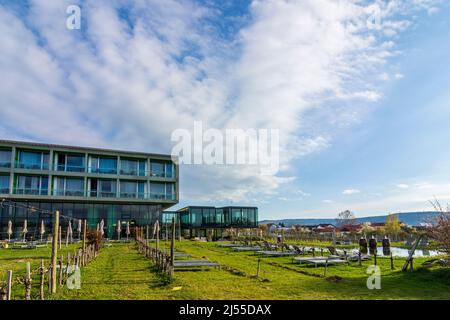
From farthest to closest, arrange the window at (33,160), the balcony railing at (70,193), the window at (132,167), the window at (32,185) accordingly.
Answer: the window at (132,167) < the balcony railing at (70,193) < the window at (33,160) < the window at (32,185)

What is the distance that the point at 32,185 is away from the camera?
41.4 metres

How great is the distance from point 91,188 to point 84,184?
3.31 ft

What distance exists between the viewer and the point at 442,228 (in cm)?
1495

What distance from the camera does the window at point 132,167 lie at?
4638 cm

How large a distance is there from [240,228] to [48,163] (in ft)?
95.7

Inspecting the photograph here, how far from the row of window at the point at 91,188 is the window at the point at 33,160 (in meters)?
1.22

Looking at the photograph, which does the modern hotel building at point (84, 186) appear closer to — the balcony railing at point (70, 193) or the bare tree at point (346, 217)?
the balcony railing at point (70, 193)

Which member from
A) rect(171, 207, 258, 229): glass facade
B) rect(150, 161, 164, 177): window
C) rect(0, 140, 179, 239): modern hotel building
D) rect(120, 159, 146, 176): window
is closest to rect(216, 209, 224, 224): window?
rect(171, 207, 258, 229): glass facade

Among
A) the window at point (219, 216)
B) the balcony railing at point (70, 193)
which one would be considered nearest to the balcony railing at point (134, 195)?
the balcony railing at point (70, 193)

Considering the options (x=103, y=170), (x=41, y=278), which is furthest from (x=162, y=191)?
(x=41, y=278)

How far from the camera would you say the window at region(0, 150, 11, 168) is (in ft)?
133

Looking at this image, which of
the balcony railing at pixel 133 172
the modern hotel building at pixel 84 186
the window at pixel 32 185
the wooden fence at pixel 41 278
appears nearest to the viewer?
the wooden fence at pixel 41 278

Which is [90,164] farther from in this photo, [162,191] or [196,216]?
[196,216]

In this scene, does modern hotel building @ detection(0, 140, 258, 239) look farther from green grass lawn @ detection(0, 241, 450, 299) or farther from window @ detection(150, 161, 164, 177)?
green grass lawn @ detection(0, 241, 450, 299)
